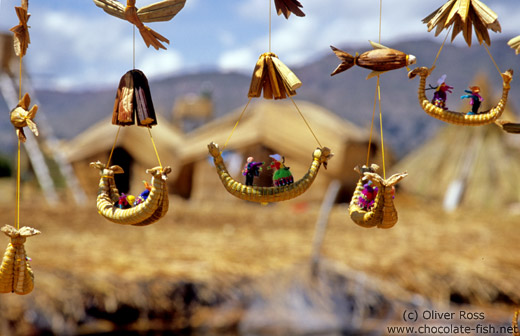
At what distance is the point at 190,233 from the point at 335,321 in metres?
2.09

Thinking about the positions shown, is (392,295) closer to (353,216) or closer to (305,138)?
(353,216)

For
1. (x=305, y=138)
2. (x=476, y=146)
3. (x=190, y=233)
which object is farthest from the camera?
(x=476, y=146)

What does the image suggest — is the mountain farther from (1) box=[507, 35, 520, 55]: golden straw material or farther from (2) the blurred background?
(1) box=[507, 35, 520, 55]: golden straw material

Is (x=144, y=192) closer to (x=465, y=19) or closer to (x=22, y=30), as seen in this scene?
(x=22, y=30)

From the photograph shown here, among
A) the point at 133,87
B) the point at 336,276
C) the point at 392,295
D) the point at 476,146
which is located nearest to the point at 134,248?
the point at 336,276

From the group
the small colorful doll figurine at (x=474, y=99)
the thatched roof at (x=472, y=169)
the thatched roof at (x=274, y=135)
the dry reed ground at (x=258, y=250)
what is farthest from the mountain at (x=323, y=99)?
the small colorful doll figurine at (x=474, y=99)

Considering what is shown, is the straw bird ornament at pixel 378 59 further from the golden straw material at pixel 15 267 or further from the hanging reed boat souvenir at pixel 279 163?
the golden straw material at pixel 15 267

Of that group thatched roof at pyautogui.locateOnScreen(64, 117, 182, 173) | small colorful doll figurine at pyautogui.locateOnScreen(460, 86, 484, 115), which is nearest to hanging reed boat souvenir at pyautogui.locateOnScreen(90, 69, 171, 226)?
small colorful doll figurine at pyautogui.locateOnScreen(460, 86, 484, 115)

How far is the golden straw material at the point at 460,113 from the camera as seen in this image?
1281 mm

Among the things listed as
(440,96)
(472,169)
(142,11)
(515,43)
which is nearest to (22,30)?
(142,11)

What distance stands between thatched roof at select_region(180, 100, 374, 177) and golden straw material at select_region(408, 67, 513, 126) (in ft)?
20.6

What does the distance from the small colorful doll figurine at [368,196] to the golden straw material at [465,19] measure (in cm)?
37

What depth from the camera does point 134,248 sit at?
5207 mm

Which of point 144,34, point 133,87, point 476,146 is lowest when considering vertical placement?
point 476,146
